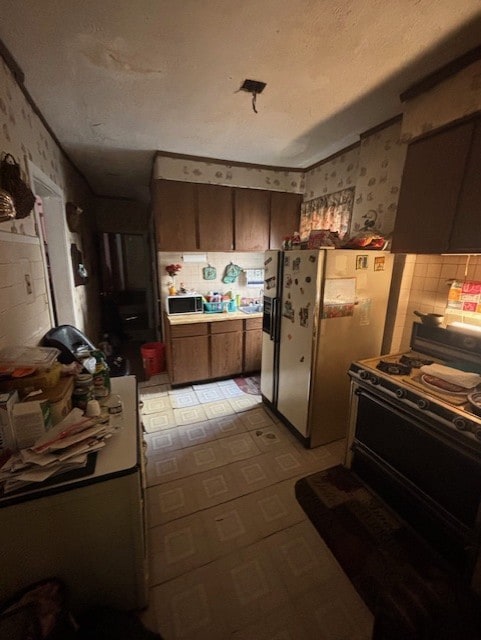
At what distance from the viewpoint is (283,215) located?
349cm

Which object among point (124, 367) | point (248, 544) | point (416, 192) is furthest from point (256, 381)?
point (416, 192)

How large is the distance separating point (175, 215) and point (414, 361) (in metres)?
2.69

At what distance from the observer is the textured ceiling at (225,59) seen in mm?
1194

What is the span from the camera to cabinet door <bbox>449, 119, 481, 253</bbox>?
1.41 meters

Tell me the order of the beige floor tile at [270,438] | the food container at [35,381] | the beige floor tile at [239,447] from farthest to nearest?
the beige floor tile at [270,438]
the beige floor tile at [239,447]
the food container at [35,381]

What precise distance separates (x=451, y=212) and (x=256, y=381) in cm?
255

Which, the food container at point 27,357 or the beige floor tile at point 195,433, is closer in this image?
the food container at point 27,357

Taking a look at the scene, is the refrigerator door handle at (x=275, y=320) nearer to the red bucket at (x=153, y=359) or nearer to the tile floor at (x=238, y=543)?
the tile floor at (x=238, y=543)

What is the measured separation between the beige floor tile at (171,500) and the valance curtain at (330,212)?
2290 mm

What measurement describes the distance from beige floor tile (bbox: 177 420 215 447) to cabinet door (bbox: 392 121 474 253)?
7.00 ft

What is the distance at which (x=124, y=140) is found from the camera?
8.36 feet

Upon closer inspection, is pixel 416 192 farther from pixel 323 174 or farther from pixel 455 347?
pixel 323 174

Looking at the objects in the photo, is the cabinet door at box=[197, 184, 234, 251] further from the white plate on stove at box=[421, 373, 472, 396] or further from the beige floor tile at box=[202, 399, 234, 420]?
the white plate on stove at box=[421, 373, 472, 396]

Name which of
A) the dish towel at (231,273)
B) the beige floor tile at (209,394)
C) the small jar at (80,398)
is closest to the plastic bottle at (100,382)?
the small jar at (80,398)
